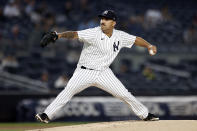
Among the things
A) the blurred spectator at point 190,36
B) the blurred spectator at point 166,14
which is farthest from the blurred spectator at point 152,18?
the blurred spectator at point 190,36

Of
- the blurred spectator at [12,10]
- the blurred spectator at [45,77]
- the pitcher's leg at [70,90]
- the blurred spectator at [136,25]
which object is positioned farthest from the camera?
the blurred spectator at [136,25]

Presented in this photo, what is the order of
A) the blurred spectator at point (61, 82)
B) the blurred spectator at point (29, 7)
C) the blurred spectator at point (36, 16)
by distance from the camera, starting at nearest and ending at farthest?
the blurred spectator at point (61, 82)
the blurred spectator at point (36, 16)
the blurred spectator at point (29, 7)

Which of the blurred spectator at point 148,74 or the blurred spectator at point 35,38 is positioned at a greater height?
the blurred spectator at point 35,38

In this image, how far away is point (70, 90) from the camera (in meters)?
7.05

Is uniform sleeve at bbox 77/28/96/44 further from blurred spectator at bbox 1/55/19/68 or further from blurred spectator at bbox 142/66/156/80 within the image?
blurred spectator at bbox 142/66/156/80

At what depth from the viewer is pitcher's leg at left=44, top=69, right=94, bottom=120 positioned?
701 cm

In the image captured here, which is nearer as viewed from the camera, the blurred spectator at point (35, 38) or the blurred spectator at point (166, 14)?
the blurred spectator at point (35, 38)

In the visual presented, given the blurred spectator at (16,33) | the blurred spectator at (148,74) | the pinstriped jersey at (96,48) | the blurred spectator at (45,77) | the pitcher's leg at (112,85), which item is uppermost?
the blurred spectator at (16,33)

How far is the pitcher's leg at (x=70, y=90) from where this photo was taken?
7.01 m

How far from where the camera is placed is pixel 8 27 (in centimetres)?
1616

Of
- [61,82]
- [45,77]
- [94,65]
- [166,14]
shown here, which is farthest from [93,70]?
[166,14]

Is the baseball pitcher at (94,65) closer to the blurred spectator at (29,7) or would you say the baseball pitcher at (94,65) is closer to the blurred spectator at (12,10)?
the blurred spectator at (12,10)

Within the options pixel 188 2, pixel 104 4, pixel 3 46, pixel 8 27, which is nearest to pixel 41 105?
pixel 3 46

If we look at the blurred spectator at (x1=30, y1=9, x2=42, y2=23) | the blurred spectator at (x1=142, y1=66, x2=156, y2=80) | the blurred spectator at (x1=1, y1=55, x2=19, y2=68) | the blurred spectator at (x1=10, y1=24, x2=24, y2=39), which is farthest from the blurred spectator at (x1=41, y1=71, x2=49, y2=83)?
the blurred spectator at (x1=142, y1=66, x2=156, y2=80)
